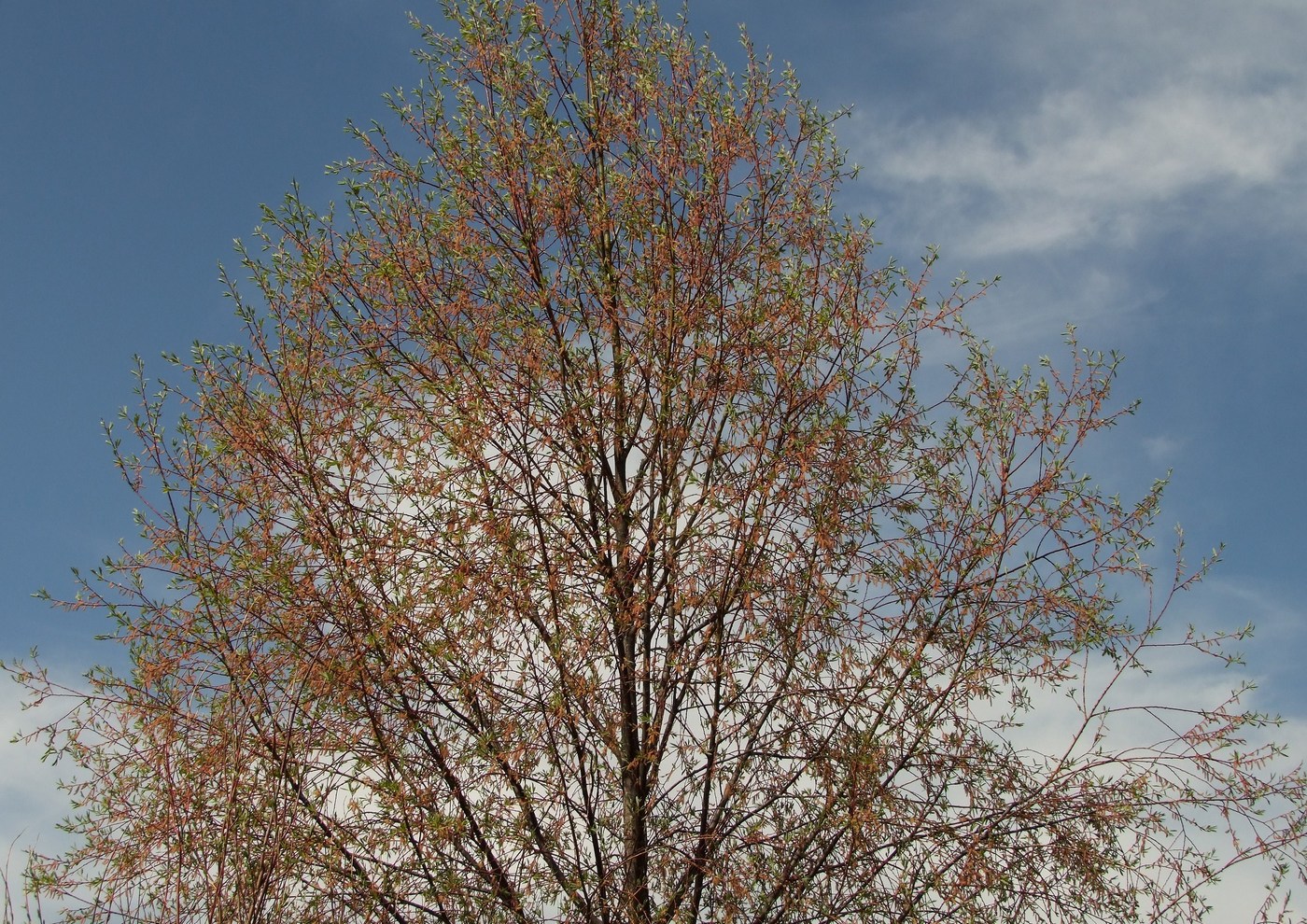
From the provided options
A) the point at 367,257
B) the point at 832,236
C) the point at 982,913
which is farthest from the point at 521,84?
the point at 982,913

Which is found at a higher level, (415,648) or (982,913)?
(415,648)

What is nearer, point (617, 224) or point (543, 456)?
point (543, 456)

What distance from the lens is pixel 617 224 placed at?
1062cm

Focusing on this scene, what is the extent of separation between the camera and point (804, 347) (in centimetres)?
961

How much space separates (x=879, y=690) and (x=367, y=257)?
5.57 metres

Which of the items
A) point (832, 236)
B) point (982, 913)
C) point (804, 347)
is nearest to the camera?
point (982, 913)

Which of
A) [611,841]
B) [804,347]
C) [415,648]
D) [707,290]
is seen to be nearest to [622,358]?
[707,290]

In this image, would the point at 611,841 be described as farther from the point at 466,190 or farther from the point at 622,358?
the point at 466,190

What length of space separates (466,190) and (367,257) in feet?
3.58

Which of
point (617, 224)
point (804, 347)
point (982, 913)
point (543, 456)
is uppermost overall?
point (617, 224)

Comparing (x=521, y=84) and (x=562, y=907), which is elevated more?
(x=521, y=84)

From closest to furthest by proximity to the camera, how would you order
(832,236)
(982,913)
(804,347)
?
(982,913) < (804,347) < (832,236)

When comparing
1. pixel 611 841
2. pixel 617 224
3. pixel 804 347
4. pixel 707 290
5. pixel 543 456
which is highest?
pixel 617 224

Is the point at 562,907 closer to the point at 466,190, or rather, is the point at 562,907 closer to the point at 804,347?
the point at 804,347
